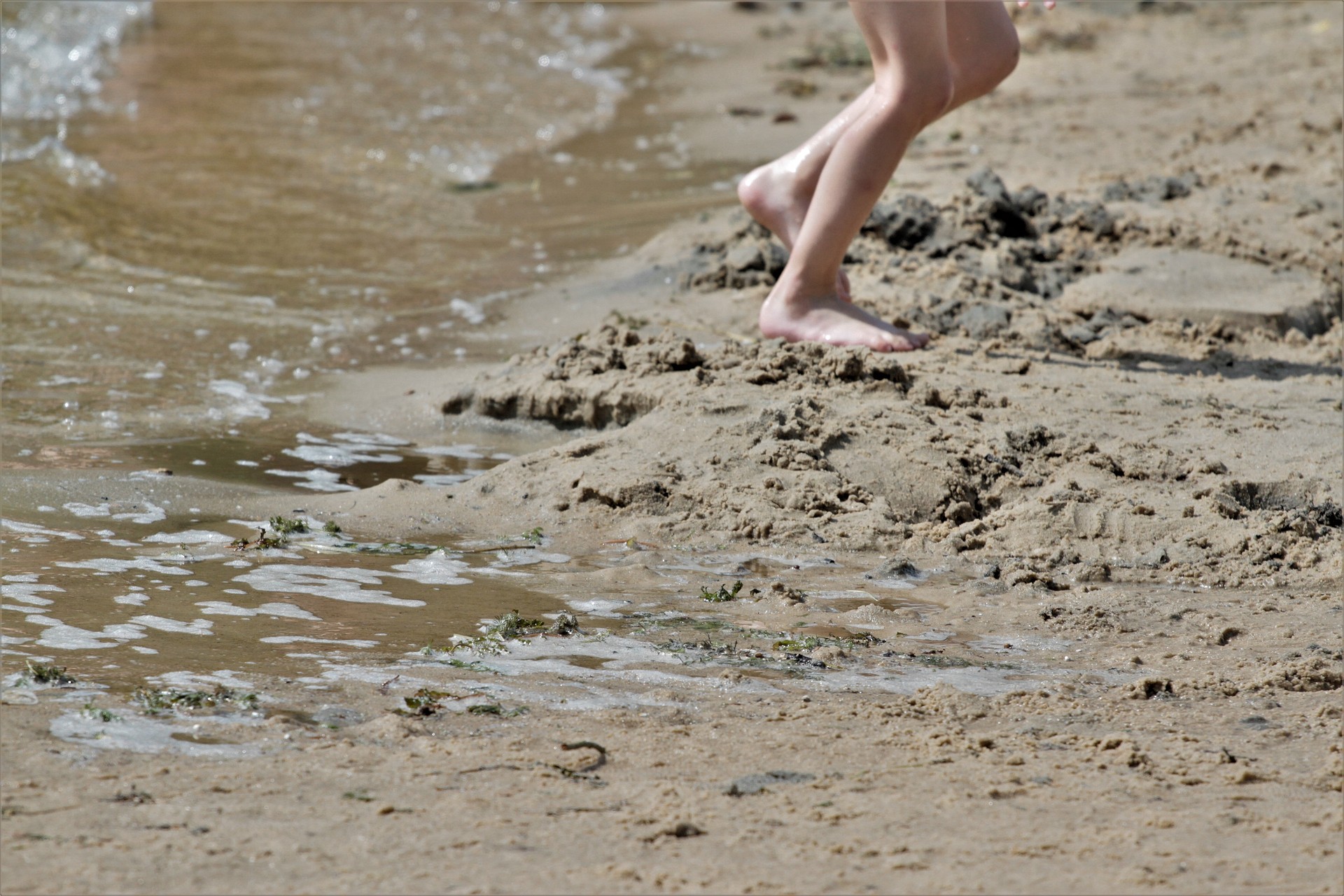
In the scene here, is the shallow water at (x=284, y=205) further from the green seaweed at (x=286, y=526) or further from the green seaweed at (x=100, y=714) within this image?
the green seaweed at (x=100, y=714)

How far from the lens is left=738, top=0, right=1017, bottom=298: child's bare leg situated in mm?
4039

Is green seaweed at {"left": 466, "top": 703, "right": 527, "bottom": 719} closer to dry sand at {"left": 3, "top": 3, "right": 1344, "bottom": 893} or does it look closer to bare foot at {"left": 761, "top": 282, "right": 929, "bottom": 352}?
dry sand at {"left": 3, "top": 3, "right": 1344, "bottom": 893}

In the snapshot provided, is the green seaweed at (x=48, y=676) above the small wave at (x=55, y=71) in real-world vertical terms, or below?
below

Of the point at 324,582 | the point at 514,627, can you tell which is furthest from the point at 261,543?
the point at 514,627

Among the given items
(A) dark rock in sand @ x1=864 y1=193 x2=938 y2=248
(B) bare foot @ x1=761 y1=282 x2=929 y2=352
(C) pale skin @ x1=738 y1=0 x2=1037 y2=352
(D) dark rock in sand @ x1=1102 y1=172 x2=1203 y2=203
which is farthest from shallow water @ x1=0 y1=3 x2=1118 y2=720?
(D) dark rock in sand @ x1=1102 y1=172 x2=1203 y2=203

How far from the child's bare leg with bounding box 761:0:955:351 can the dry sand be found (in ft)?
0.85

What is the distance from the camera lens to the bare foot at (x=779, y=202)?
14.0ft

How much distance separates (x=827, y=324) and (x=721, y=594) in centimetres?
152

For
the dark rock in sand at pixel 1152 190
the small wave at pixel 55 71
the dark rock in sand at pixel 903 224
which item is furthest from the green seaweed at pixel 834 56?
the dark rock in sand at pixel 903 224

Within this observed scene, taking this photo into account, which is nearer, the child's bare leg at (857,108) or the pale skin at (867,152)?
the pale skin at (867,152)

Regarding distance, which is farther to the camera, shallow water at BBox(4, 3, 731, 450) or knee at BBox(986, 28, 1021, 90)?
shallow water at BBox(4, 3, 731, 450)

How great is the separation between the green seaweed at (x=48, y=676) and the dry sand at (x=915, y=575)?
114 millimetres

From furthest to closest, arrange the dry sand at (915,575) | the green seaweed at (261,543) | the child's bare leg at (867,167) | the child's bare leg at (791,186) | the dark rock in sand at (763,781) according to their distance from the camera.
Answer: the child's bare leg at (791,186)
the child's bare leg at (867,167)
the green seaweed at (261,543)
the dark rock in sand at (763,781)
the dry sand at (915,575)

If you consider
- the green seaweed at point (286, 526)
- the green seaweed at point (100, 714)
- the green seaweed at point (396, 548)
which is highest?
the green seaweed at point (286, 526)
